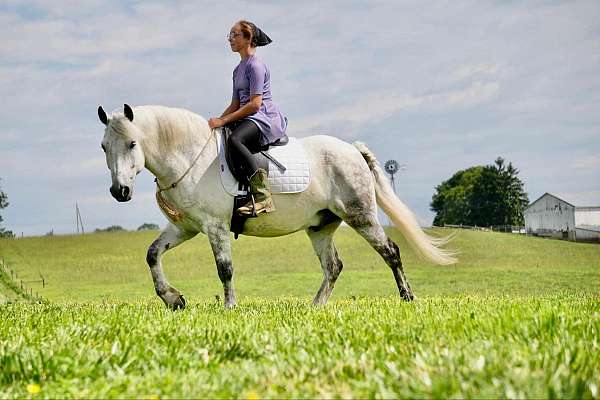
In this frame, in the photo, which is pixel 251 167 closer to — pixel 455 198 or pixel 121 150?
pixel 121 150

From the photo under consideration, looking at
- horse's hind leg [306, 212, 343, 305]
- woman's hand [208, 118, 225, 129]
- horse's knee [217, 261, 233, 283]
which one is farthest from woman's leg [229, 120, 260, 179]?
horse's hind leg [306, 212, 343, 305]

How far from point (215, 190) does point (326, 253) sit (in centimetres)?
220

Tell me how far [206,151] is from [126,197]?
1342mm

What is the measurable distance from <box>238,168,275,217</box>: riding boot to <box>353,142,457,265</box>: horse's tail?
85.4 inches

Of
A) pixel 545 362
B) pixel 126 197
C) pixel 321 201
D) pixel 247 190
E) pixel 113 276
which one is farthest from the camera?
pixel 113 276

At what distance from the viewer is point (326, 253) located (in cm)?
1100

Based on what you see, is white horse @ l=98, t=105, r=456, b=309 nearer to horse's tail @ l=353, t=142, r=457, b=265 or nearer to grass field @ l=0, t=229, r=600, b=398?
horse's tail @ l=353, t=142, r=457, b=265

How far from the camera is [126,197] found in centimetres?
917

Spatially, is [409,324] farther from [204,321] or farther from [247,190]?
[247,190]

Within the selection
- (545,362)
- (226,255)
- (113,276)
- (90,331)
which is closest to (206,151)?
(226,255)

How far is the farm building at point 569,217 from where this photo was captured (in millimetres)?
81375

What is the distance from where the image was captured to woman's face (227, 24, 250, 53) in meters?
9.98

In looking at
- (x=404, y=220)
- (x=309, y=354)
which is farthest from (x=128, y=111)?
(x=309, y=354)

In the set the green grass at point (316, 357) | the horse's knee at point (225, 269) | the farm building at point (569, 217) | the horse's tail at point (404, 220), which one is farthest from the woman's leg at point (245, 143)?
the farm building at point (569, 217)
